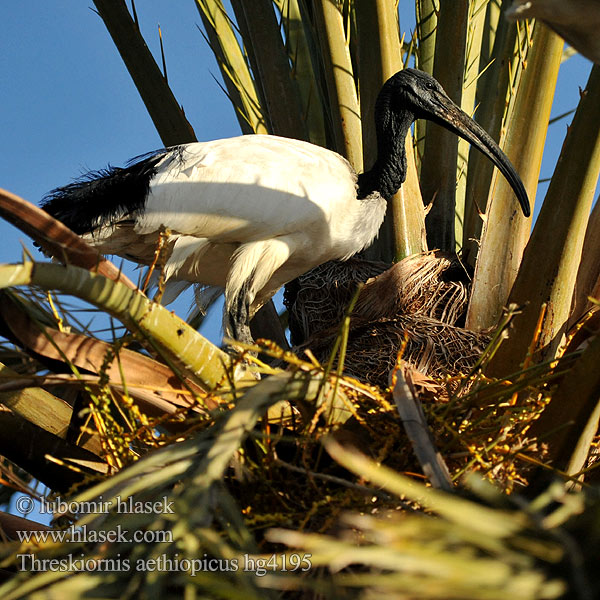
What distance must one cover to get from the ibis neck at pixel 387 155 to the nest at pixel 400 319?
35 cm

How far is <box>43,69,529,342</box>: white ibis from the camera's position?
3.32 m

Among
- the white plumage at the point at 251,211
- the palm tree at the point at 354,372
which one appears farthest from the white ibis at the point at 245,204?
the palm tree at the point at 354,372

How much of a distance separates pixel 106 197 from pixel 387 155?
1.20m

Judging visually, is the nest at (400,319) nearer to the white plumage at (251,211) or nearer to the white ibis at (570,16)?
the white plumage at (251,211)

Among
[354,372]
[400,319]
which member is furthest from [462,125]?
[354,372]

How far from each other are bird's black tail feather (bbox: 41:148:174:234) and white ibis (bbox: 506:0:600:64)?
2.16 meters

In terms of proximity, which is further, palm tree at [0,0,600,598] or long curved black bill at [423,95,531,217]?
long curved black bill at [423,95,531,217]

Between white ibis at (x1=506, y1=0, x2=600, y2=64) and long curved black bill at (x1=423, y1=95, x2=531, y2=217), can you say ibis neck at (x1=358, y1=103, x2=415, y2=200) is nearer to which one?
long curved black bill at (x1=423, y1=95, x2=531, y2=217)

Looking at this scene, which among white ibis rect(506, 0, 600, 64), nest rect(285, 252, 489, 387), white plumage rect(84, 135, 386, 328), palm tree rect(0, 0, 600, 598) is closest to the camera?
palm tree rect(0, 0, 600, 598)

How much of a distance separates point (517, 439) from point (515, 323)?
2.06ft

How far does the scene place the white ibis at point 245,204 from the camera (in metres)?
3.32

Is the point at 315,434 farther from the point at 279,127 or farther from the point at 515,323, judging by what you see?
the point at 279,127

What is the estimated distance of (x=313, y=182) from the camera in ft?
11.1

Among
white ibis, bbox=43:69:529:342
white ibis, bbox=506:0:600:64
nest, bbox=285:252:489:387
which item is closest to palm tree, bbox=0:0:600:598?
nest, bbox=285:252:489:387
